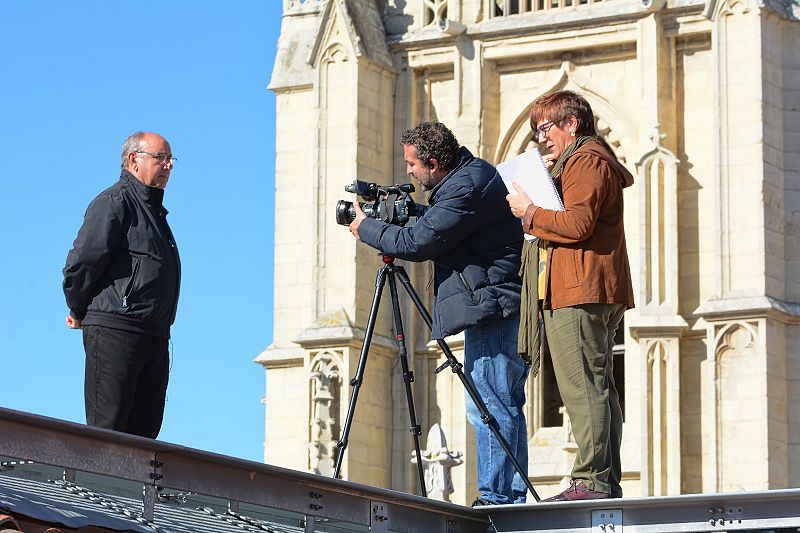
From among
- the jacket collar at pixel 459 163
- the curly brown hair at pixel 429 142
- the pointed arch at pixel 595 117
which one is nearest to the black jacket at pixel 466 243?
the jacket collar at pixel 459 163

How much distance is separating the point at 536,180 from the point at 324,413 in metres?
13.2

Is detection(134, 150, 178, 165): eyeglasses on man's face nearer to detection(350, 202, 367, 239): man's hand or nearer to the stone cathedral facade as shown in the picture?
detection(350, 202, 367, 239): man's hand

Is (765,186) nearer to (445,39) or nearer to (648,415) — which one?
(648,415)

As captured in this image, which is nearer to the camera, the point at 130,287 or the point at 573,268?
the point at 573,268

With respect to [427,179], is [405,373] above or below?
below

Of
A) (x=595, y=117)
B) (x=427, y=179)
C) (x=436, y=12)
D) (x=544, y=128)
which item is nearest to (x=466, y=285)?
(x=427, y=179)

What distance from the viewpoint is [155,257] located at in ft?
29.4

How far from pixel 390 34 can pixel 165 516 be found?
16.0m

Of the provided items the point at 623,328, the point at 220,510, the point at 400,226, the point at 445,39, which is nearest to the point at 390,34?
the point at 445,39

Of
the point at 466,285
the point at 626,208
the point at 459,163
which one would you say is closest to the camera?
the point at 466,285

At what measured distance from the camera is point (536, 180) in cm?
880

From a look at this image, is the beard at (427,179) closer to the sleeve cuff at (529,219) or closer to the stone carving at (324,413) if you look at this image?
the sleeve cuff at (529,219)

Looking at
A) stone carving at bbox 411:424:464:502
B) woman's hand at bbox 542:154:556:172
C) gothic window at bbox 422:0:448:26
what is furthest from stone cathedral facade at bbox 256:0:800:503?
woman's hand at bbox 542:154:556:172

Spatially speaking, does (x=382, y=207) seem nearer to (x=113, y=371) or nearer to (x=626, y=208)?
(x=113, y=371)
